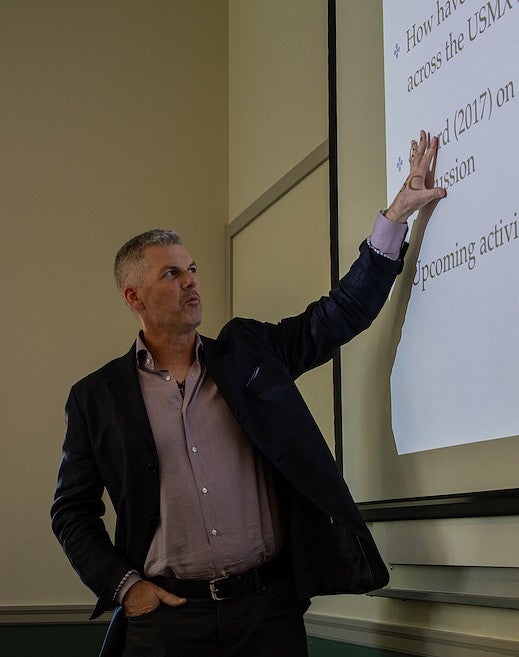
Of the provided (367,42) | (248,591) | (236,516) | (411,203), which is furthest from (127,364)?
(367,42)

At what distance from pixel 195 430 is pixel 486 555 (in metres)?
0.70

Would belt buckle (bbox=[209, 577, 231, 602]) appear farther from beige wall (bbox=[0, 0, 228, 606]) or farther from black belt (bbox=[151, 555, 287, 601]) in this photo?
beige wall (bbox=[0, 0, 228, 606])

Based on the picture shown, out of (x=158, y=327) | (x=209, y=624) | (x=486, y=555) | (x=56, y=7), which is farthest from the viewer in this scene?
(x=56, y=7)

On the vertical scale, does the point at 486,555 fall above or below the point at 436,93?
below

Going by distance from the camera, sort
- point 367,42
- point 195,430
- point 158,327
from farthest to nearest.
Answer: point 367,42 → point 158,327 → point 195,430

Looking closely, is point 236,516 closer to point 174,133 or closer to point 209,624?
point 209,624

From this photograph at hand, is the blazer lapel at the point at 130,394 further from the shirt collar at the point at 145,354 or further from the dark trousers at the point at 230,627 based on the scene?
the dark trousers at the point at 230,627

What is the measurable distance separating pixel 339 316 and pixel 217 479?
1.51 feet

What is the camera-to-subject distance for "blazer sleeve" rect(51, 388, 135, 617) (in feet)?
7.20

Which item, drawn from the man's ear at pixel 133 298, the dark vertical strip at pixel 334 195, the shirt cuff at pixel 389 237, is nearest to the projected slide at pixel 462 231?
the shirt cuff at pixel 389 237

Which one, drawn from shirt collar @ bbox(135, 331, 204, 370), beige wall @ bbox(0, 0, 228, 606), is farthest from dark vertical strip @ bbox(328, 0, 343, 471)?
beige wall @ bbox(0, 0, 228, 606)

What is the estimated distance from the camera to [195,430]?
2211 mm

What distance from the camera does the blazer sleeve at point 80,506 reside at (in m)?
2.19

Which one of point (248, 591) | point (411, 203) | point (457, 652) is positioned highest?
point (411, 203)
